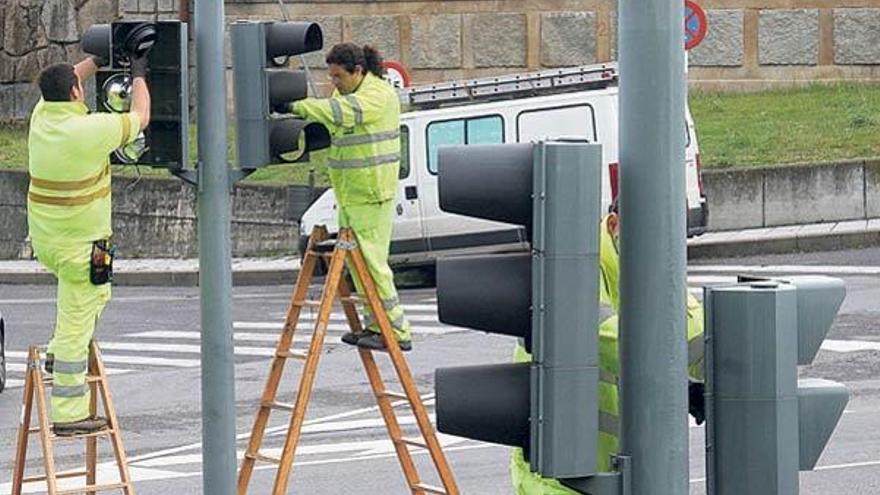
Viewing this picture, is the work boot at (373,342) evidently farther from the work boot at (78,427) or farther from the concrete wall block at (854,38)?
the concrete wall block at (854,38)

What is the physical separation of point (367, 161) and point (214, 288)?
2148mm

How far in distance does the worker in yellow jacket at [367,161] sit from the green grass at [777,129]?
13.8 metres

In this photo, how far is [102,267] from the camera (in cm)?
968

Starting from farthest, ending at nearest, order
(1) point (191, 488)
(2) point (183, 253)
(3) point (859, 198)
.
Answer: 1. (2) point (183, 253)
2. (3) point (859, 198)
3. (1) point (191, 488)

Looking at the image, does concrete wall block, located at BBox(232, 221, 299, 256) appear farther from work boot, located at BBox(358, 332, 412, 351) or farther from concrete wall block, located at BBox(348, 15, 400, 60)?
work boot, located at BBox(358, 332, 412, 351)

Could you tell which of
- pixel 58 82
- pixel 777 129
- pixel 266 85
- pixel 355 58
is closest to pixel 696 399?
pixel 266 85

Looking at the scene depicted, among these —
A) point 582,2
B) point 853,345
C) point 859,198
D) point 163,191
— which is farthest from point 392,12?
point 853,345

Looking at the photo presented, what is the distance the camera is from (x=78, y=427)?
377 inches

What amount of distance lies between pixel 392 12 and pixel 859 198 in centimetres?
850

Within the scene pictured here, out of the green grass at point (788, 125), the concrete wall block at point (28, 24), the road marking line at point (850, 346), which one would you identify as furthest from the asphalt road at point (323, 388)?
the concrete wall block at point (28, 24)

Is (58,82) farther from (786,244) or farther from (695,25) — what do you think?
(695,25)

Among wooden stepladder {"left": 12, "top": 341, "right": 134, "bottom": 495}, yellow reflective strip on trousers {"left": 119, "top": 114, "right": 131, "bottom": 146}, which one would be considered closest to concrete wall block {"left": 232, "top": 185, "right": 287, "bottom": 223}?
wooden stepladder {"left": 12, "top": 341, "right": 134, "bottom": 495}

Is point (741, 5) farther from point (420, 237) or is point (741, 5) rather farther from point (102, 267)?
point (102, 267)

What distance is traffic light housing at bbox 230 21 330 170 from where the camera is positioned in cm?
852
